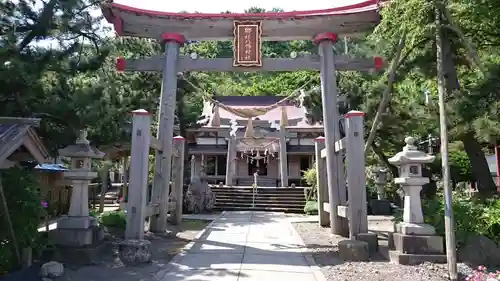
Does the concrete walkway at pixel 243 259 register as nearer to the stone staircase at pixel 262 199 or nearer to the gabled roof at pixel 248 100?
the stone staircase at pixel 262 199

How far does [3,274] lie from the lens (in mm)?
5602

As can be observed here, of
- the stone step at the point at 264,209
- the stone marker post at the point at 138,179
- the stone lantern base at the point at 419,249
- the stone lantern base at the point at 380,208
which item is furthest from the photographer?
the stone step at the point at 264,209

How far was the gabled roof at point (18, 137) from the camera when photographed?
5469 millimetres

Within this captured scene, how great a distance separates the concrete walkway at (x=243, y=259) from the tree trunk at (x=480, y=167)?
432 centimetres

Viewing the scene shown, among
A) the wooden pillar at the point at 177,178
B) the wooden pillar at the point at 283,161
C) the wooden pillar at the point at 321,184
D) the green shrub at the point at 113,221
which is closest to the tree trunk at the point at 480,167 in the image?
the wooden pillar at the point at 321,184

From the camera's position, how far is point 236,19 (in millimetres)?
9883

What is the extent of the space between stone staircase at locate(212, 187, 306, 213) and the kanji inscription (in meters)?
10.9

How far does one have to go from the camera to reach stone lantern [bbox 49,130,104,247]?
6.73 meters

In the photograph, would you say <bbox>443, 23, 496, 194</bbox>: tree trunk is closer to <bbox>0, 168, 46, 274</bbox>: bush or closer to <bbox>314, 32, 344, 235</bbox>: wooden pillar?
<bbox>314, 32, 344, 235</bbox>: wooden pillar

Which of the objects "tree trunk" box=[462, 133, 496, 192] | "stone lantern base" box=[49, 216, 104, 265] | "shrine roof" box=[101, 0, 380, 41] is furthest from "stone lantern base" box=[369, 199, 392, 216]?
"stone lantern base" box=[49, 216, 104, 265]

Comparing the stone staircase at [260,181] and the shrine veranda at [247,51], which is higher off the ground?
the shrine veranda at [247,51]

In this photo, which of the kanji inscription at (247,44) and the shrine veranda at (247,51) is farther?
the kanji inscription at (247,44)

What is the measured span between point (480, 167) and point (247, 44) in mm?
6199

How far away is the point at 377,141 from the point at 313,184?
4474 mm
